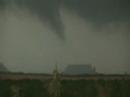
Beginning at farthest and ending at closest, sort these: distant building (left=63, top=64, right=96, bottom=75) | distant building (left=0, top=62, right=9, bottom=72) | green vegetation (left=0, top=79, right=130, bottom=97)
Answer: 1. distant building (left=63, top=64, right=96, bottom=75)
2. distant building (left=0, top=62, right=9, bottom=72)
3. green vegetation (left=0, top=79, right=130, bottom=97)

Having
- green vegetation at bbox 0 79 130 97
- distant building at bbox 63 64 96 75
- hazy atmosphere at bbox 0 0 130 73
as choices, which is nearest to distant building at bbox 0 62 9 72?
hazy atmosphere at bbox 0 0 130 73

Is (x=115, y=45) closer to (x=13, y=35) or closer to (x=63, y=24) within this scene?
(x=63, y=24)

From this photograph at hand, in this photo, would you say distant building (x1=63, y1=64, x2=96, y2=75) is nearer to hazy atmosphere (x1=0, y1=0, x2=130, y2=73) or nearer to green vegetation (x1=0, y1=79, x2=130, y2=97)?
hazy atmosphere (x1=0, y1=0, x2=130, y2=73)

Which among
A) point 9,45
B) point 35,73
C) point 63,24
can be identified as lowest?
point 35,73

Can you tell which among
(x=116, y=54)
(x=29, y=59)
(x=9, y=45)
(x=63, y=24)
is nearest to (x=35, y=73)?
(x=29, y=59)

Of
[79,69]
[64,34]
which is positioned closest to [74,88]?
[79,69]
